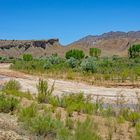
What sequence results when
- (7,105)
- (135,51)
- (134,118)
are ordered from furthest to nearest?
(135,51), (7,105), (134,118)

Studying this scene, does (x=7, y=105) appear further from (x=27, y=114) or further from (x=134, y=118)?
(x=134, y=118)

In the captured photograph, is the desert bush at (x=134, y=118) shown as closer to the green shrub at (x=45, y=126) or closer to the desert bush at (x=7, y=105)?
the green shrub at (x=45, y=126)

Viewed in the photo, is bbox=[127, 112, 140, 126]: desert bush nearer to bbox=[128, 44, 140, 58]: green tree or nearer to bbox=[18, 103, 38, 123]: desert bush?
bbox=[18, 103, 38, 123]: desert bush

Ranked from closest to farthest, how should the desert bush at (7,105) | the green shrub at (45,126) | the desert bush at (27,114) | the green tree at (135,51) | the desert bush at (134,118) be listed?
→ the green shrub at (45,126), the desert bush at (27,114), the desert bush at (134,118), the desert bush at (7,105), the green tree at (135,51)

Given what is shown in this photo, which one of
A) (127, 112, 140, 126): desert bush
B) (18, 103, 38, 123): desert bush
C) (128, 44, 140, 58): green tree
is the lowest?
(127, 112, 140, 126): desert bush

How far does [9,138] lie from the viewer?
1180cm

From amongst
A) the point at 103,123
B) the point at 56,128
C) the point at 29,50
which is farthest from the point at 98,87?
the point at 29,50

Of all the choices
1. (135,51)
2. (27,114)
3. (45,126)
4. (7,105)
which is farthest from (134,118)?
(135,51)

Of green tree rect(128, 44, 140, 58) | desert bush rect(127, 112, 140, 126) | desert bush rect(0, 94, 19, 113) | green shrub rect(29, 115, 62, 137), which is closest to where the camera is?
green shrub rect(29, 115, 62, 137)

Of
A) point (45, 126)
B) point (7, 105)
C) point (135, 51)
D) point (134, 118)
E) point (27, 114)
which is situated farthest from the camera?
point (135, 51)

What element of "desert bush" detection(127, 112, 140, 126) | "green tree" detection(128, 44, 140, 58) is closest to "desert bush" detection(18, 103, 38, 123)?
"desert bush" detection(127, 112, 140, 126)

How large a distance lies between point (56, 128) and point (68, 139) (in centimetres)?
146

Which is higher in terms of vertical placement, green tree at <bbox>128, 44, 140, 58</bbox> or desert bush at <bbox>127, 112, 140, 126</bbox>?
green tree at <bbox>128, 44, 140, 58</bbox>

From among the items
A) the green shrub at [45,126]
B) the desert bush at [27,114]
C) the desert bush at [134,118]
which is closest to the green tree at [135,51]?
the desert bush at [134,118]
